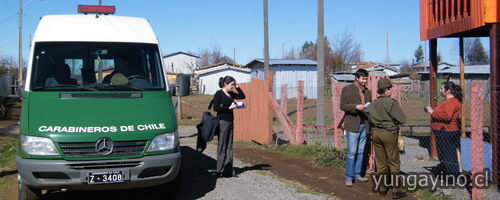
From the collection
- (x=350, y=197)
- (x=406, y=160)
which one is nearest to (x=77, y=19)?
(x=350, y=197)

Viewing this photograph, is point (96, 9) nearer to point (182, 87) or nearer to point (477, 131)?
point (182, 87)

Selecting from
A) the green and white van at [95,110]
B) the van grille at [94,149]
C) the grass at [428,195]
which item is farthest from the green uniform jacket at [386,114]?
the van grille at [94,149]

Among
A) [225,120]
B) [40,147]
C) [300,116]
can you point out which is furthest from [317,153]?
[40,147]

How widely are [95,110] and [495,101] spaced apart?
5576mm

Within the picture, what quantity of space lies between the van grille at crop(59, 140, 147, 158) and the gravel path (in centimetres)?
148

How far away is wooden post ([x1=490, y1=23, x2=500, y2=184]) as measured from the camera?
23.3ft

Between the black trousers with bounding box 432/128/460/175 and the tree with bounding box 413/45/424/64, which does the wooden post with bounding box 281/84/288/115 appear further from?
the tree with bounding box 413/45/424/64

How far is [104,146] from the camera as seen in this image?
5895mm

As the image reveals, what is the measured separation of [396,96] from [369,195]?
9.83 feet

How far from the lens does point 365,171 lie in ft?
28.3

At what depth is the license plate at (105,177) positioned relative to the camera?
5.84 metres

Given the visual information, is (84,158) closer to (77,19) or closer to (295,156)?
(77,19)

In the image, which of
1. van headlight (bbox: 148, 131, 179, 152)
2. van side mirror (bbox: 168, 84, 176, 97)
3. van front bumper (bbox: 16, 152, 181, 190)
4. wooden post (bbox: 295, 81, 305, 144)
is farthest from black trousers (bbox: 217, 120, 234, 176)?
wooden post (bbox: 295, 81, 305, 144)

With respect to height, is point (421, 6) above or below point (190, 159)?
above
